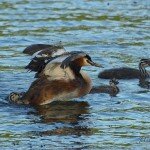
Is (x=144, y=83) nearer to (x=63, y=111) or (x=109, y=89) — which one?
(x=109, y=89)

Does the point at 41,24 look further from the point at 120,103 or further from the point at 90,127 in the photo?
the point at 90,127

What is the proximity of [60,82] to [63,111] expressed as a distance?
780 millimetres

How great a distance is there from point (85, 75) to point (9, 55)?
4.89m

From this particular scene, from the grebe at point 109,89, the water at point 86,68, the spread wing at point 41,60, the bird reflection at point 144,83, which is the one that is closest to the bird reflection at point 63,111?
the water at point 86,68

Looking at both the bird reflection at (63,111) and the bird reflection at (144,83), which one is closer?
the bird reflection at (63,111)

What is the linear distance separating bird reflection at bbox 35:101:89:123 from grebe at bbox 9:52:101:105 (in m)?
0.16

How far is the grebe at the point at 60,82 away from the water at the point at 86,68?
0.75ft

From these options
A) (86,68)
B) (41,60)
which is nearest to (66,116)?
(41,60)

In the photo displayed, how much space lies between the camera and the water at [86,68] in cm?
1252

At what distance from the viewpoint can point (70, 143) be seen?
12.1 m

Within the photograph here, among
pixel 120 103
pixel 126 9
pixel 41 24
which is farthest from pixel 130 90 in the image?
pixel 126 9

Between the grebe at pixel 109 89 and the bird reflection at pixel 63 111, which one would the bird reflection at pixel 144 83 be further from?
the bird reflection at pixel 63 111

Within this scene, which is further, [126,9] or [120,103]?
[126,9]

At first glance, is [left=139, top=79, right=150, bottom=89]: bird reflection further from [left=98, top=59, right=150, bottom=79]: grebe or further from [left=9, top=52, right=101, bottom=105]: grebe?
[left=9, top=52, right=101, bottom=105]: grebe
